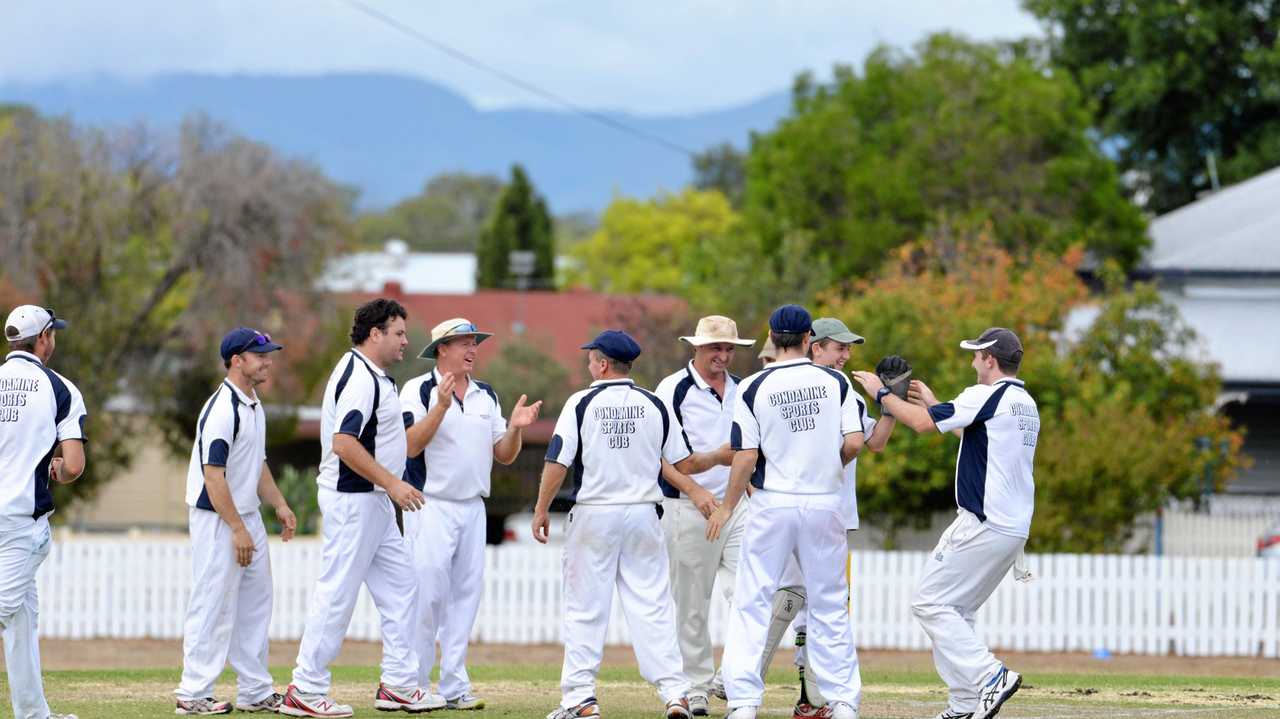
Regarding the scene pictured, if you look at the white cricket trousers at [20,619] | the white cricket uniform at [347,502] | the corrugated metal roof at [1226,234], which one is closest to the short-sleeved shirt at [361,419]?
the white cricket uniform at [347,502]

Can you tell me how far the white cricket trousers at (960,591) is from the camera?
9.41 metres

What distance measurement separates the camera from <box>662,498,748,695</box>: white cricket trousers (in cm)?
1072

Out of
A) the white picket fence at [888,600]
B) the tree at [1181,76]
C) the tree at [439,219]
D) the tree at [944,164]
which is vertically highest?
the tree at [439,219]

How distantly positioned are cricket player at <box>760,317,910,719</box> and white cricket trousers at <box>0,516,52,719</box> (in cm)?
409

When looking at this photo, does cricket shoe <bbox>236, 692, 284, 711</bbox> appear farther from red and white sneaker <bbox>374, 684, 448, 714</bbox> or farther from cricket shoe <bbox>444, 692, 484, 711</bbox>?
cricket shoe <bbox>444, 692, 484, 711</bbox>

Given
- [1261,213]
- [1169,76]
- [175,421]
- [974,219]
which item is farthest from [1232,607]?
[1169,76]

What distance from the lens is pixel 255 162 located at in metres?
33.4

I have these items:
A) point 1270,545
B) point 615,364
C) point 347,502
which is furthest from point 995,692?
point 1270,545

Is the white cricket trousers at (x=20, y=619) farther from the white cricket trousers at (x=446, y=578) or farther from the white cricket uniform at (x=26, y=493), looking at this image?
the white cricket trousers at (x=446, y=578)

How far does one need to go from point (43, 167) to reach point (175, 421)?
6186 millimetres

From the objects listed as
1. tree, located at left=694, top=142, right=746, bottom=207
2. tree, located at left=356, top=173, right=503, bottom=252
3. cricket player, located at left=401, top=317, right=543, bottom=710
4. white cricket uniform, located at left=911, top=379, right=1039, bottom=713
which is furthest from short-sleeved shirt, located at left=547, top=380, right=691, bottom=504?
tree, located at left=356, top=173, right=503, bottom=252

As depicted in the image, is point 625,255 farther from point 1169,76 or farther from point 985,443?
point 985,443

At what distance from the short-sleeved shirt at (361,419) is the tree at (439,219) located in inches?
3715

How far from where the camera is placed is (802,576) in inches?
389
